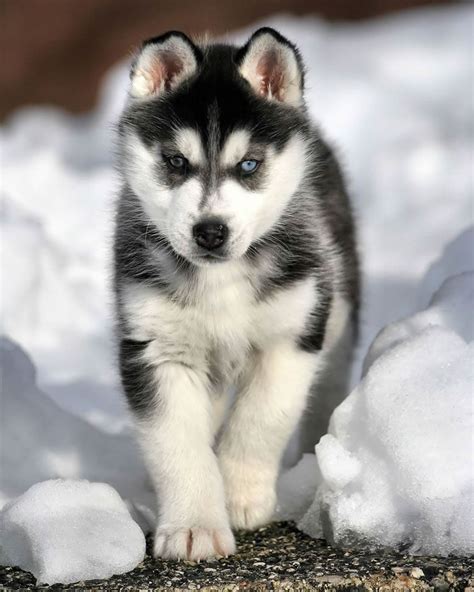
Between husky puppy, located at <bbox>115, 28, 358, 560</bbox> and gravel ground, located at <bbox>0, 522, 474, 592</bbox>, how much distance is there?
0.38 feet

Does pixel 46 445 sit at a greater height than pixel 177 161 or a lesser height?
lesser

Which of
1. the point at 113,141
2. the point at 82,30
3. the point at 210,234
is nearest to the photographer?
the point at 210,234

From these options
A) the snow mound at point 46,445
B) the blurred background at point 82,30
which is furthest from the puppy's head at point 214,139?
the blurred background at point 82,30

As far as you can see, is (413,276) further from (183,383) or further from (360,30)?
(360,30)

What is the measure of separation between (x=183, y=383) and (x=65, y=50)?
27.1 ft

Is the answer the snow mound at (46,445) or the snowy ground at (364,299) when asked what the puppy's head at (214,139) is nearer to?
the snowy ground at (364,299)

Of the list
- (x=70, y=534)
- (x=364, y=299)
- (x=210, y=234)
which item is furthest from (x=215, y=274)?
(x=364, y=299)

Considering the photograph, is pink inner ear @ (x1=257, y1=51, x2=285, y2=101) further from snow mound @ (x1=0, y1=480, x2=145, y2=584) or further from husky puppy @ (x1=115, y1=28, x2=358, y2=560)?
snow mound @ (x1=0, y1=480, x2=145, y2=584)

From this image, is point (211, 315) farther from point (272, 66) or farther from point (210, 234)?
point (272, 66)

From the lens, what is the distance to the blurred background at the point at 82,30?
11.3 m

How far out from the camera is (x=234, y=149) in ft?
11.8

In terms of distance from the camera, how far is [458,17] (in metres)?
11.2

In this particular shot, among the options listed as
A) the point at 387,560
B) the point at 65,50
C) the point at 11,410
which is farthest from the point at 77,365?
the point at 65,50

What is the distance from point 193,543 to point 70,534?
37cm
